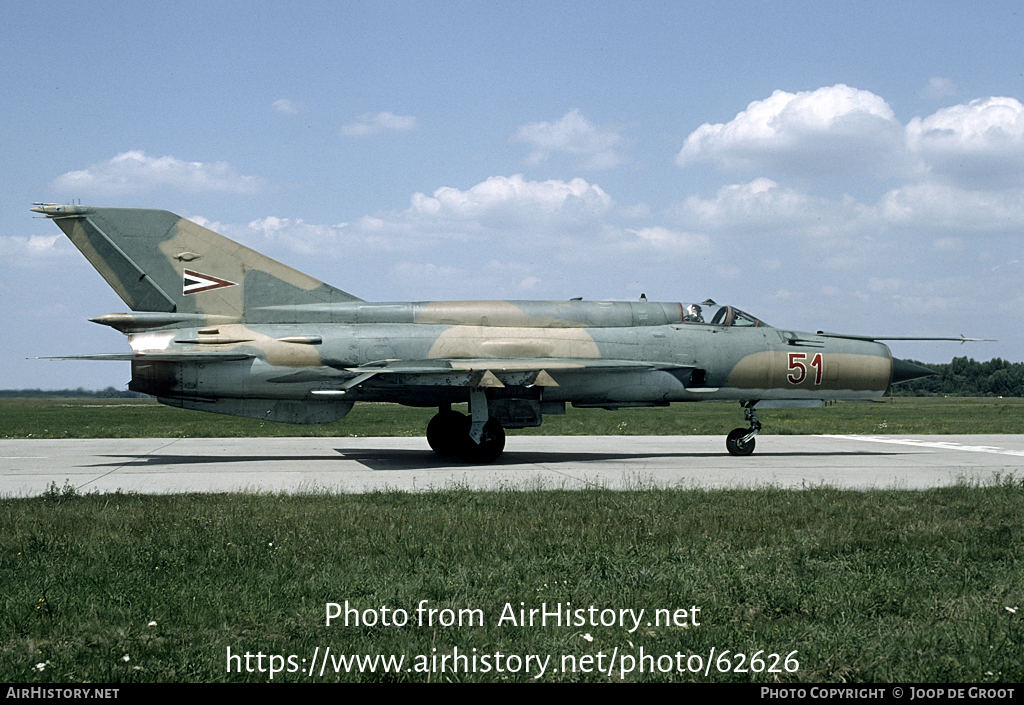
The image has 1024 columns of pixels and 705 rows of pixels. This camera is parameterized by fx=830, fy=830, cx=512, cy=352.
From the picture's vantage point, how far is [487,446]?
15.6m

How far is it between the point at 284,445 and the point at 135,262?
20.7 feet

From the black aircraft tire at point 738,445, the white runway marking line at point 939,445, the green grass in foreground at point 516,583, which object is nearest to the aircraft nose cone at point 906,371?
the white runway marking line at point 939,445

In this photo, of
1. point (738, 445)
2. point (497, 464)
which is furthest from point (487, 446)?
point (738, 445)

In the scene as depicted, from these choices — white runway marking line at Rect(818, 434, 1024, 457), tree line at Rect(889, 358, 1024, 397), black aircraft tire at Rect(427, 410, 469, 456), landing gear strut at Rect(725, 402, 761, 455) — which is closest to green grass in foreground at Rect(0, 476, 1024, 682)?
black aircraft tire at Rect(427, 410, 469, 456)

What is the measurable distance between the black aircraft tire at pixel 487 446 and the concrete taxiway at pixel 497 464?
274 mm

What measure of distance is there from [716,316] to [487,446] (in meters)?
5.86

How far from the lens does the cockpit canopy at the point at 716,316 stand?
17.6 m

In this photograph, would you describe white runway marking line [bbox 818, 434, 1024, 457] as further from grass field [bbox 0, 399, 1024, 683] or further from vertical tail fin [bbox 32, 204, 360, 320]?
vertical tail fin [bbox 32, 204, 360, 320]

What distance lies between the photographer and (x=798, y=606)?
530 cm

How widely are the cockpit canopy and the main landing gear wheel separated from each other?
15.7ft

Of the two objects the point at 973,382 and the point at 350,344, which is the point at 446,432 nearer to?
the point at 350,344
